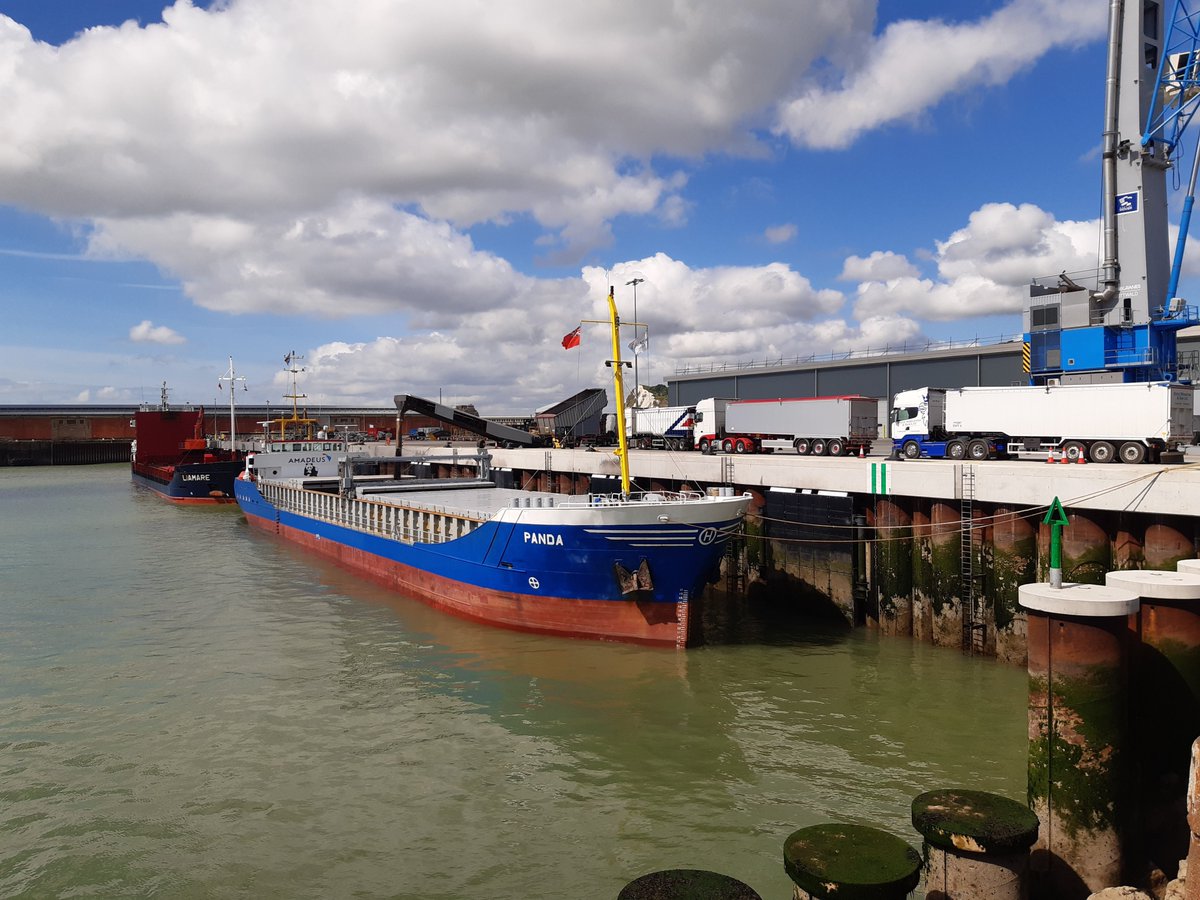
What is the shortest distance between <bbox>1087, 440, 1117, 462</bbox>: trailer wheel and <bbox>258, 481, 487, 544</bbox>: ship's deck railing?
18.7 meters

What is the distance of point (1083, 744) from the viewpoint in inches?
335

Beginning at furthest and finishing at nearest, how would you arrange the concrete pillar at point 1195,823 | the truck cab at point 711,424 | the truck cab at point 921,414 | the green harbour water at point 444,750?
the truck cab at point 711,424 < the truck cab at point 921,414 < the green harbour water at point 444,750 < the concrete pillar at point 1195,823

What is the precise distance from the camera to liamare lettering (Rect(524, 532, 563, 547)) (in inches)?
770

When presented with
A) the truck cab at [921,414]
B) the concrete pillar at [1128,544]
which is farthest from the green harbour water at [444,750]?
the truck cab at [921,414]

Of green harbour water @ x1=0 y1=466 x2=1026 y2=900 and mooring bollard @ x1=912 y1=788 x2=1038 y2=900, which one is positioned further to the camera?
green harbour water @ x1=0 y1=466 x2=1026 y2=900

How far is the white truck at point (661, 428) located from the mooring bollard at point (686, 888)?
37249 millimetres

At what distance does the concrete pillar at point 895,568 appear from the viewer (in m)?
20.0

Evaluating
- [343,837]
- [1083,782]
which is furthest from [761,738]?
[343,837]

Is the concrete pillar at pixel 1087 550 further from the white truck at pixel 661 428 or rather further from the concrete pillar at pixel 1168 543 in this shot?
the white truck at pixel 661 428

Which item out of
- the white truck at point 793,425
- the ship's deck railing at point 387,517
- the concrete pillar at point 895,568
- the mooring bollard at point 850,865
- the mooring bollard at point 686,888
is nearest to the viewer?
the mooring bollard at point 686,888

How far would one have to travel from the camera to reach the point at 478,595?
22141 millimetres

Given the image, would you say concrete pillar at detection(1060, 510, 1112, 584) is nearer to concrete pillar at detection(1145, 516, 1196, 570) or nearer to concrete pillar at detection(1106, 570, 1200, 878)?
concrete pillar at detection(1145, 516, 1196, 570)

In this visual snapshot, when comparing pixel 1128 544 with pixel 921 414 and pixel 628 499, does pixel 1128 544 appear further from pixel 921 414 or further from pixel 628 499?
pixel 921 414

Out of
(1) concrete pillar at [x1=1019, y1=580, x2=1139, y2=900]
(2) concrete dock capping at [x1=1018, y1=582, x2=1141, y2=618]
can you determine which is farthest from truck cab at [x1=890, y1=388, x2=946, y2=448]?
(1) concrete pillar at [x1=1019, y1=580, x2=1139, y2=900]
